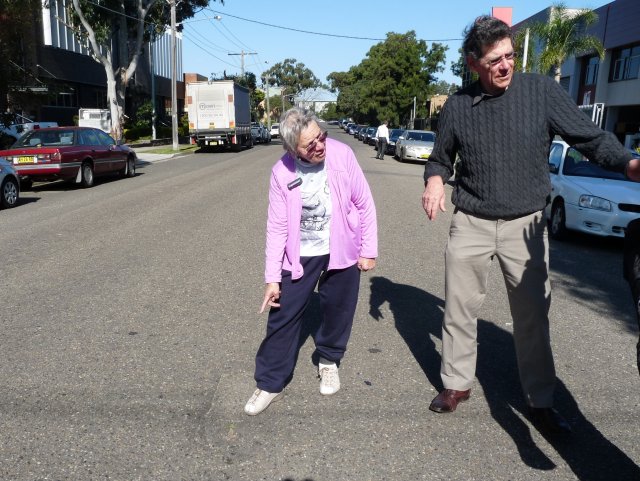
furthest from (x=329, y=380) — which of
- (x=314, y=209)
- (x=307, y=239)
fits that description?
(x=314, y=209)

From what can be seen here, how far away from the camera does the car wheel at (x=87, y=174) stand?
15.4m

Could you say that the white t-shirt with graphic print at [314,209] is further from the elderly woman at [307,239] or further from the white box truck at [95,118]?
the white box truck at [95,118]

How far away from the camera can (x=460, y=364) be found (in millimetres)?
3482

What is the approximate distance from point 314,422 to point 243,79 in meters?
73.0

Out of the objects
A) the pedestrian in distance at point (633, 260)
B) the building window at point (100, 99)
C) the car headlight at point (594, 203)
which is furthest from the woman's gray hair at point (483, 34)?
the building window at point (100, 99)

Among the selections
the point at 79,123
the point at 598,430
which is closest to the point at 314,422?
the point at 598,430

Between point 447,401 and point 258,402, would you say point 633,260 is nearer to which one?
point 447,401

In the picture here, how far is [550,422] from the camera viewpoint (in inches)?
128

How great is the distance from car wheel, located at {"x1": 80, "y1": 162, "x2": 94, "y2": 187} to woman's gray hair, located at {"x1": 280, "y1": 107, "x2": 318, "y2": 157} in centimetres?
1341

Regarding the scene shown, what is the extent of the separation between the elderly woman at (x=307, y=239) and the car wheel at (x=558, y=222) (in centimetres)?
597

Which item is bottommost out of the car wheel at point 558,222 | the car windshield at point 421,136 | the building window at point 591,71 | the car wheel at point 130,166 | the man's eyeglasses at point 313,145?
the car wheel at point 130,166

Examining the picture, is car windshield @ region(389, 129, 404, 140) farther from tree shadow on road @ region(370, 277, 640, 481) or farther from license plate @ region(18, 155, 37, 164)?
tree shadow on road @ region(370, 277, 640, 481)

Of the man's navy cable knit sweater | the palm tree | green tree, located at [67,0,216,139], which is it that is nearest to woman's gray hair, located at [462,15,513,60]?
the man's navy cable knit sweater

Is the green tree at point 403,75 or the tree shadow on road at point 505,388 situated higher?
the green tree at point 403,75
